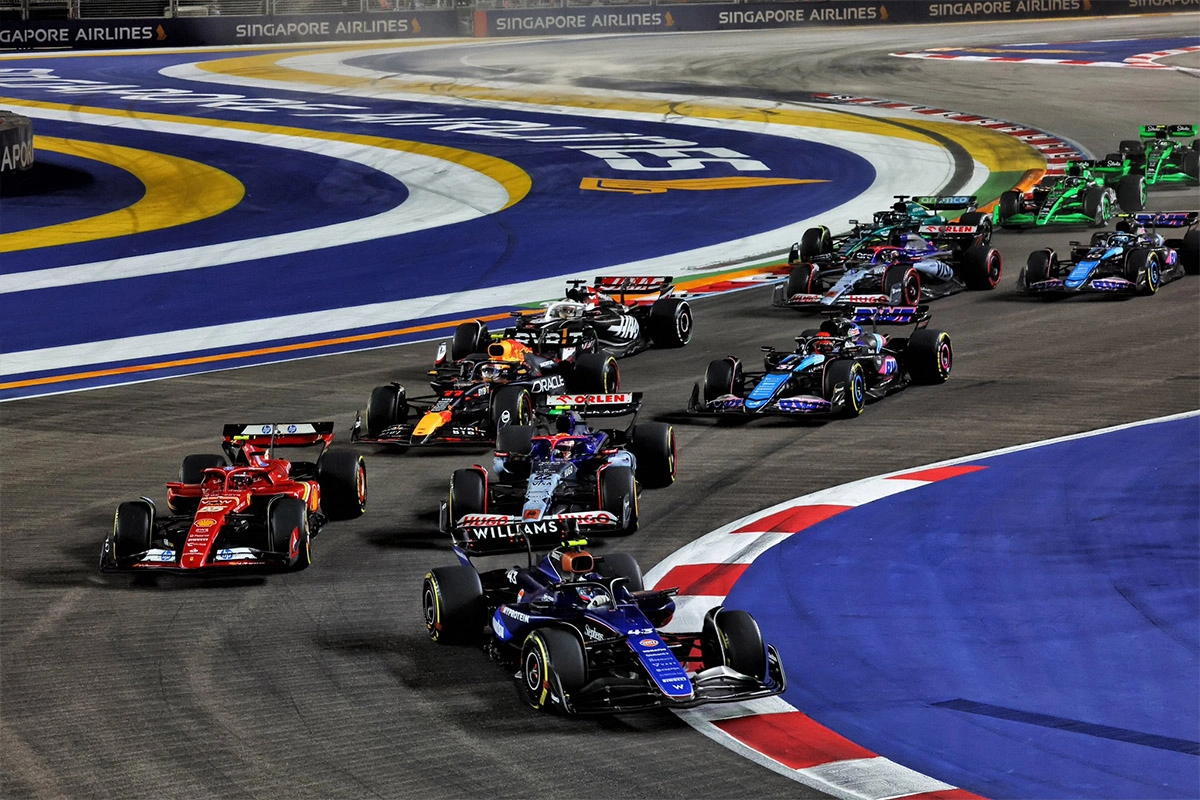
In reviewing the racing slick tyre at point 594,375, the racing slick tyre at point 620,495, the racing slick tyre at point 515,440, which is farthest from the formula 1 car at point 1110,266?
the racing slick tyre at point 620,495

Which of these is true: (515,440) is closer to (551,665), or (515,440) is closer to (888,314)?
(551,665)

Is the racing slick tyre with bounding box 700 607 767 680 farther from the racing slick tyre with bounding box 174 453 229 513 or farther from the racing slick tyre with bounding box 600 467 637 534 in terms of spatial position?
the racing slick tyre with bounding box 174 453 229 513

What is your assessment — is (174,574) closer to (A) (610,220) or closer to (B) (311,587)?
(B) (311,587)

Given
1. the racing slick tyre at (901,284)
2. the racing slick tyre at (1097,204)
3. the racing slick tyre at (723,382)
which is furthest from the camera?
the racing slick tyre at (1097,204)

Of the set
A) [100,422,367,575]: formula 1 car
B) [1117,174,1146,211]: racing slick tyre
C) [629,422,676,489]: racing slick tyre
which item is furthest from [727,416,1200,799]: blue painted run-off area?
[1117,174,1146,211]: racing slick tyre

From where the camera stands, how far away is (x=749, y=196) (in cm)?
3691

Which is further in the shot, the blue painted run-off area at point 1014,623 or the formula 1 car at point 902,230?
the formula 1 car at point 902,230

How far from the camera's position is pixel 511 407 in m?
19.3

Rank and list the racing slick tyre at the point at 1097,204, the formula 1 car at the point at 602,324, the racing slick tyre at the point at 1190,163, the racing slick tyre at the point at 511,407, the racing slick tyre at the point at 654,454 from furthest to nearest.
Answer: the racing slick tyre at the point at 1190,163 < the racing slick tyre at the point at 1097,204 < the formula 1 car at the point at 602,324 < the racing slick tyre at the point at 511,407 < the racing slick tyre at the point at 654,454

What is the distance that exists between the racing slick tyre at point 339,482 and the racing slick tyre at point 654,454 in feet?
9.20

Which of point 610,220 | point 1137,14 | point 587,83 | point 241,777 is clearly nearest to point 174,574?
point 241,777

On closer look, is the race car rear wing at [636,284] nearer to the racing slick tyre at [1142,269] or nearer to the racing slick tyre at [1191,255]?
the racing slick tyre at [1142,269]

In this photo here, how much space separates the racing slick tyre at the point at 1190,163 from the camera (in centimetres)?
3778

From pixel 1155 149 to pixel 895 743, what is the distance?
2949cm
